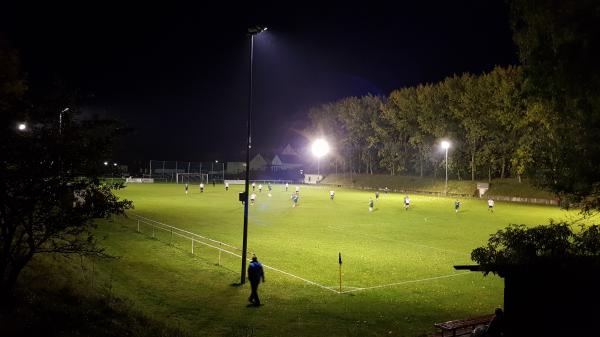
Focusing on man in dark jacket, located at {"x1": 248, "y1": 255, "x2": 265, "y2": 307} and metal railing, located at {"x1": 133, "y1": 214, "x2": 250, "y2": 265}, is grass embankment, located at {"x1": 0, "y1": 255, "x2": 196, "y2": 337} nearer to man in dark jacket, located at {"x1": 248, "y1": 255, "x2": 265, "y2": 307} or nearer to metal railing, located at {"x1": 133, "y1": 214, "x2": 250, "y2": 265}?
man in dark jacket, located at {"x1": 248, "y1": 255, "x2": 265, "y2": 307}

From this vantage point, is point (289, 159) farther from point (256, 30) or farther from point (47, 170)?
point (47, 170)

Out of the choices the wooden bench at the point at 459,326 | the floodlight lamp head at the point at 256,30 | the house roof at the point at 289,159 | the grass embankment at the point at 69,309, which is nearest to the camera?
the grass embankment at the point at 69,309

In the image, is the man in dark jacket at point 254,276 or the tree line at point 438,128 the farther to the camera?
the tree line at point 438,128

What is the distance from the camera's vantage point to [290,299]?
49.4ft

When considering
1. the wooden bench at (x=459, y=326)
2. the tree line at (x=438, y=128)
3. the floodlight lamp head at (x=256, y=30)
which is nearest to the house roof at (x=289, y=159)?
the tree line at (x=438, y=128)

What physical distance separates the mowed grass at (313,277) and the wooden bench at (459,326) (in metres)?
1.32

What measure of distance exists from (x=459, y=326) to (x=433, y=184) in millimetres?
67385

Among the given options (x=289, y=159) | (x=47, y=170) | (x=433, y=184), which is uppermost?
(x=289, y=159)

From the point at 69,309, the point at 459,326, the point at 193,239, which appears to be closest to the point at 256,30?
the point at 69,309

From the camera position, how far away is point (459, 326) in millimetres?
10523

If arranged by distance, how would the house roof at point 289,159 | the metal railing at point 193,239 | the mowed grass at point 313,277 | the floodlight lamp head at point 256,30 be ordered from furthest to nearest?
the house roof at point 289,159
the metal railing at point 193,239
the floodlight lamp head at point 256,30
the mowed grass at point 313,277

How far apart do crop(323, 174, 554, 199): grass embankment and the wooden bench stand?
3977cm

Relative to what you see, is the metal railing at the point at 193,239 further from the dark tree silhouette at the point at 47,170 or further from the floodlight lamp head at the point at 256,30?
the dark tree silhouette at the point at 47,170

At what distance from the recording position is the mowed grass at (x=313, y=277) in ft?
42.7
